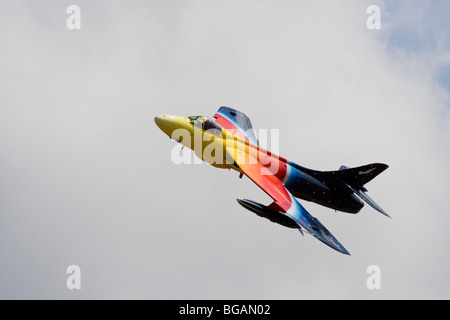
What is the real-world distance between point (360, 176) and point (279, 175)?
16.6 feet

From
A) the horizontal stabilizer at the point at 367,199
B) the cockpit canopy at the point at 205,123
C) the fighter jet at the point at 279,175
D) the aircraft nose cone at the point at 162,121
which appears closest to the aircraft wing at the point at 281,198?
the fighter jet at the point at 279,175

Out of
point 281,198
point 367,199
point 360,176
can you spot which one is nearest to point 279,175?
point 281,198

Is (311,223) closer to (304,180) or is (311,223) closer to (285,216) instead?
(285,216)

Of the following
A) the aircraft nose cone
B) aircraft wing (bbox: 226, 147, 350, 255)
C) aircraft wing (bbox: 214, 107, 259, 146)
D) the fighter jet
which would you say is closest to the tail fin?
the fighter jet

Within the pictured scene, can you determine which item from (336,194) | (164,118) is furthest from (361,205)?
(164,118)

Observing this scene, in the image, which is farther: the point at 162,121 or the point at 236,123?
the point at 236,123

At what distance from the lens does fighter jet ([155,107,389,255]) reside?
4500 centimetres

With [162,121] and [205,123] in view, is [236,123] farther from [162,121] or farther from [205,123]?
[162,121]

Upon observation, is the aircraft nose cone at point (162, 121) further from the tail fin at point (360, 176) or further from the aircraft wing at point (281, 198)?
the tail fin at point (360, 176)

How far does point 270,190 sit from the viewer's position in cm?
4544

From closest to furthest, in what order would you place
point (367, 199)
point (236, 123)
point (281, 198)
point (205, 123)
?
point (281, 198), point (205, 123), point (367, 199), point (236, 123)

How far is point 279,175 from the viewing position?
158ft

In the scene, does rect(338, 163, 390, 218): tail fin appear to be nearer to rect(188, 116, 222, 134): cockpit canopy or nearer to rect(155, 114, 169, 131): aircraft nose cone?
rect(188, 116, 222, 134): cockpit canopy

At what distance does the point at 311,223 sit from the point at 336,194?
502 cm
